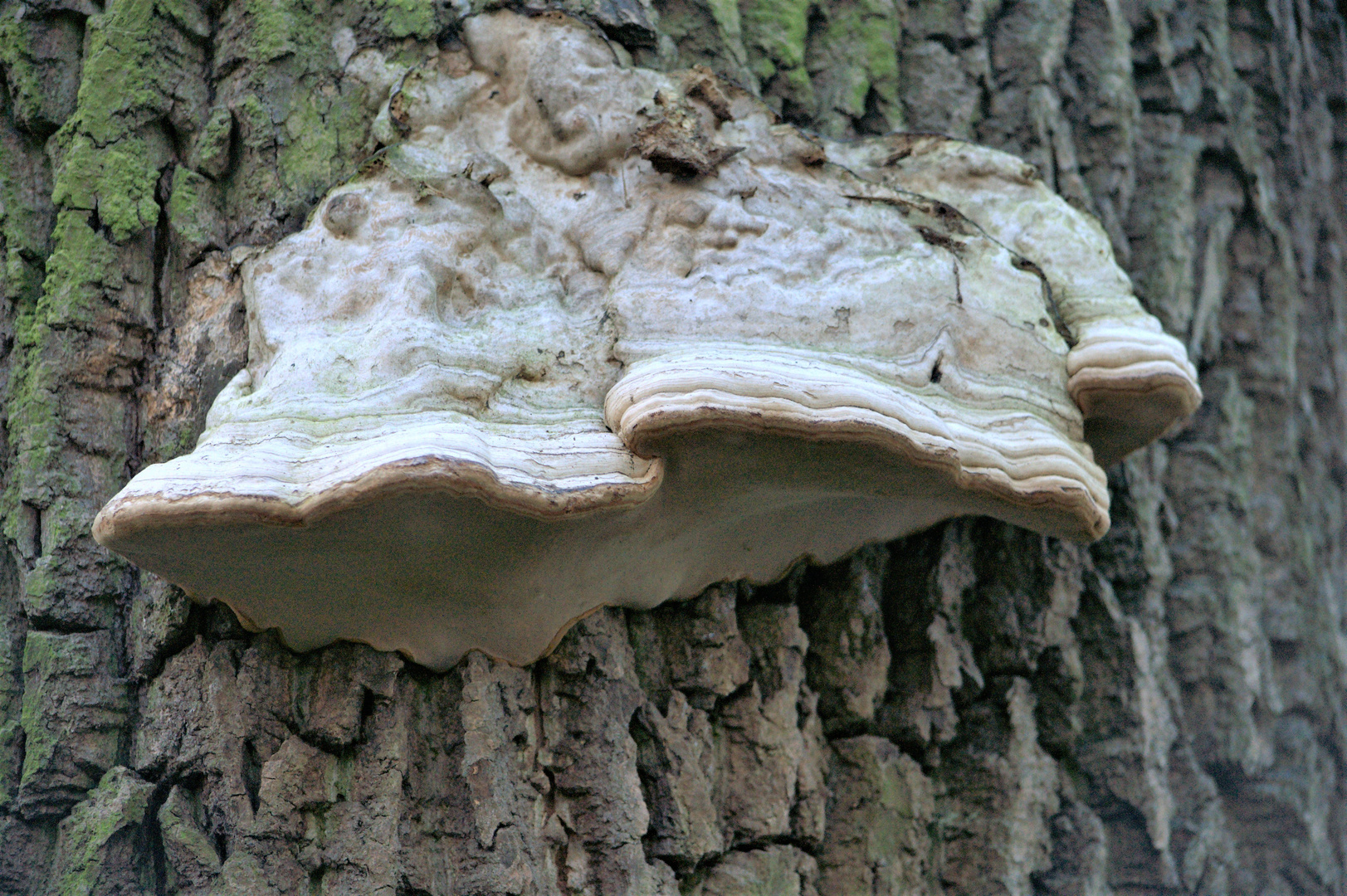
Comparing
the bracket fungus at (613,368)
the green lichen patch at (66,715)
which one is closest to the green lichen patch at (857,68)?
the bracket fungus at (613,368)

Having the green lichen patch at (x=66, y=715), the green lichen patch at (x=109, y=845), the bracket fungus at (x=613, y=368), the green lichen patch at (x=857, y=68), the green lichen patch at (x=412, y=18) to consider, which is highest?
the green lichen patch at (x=857, y=68)

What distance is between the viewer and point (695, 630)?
2551 mm

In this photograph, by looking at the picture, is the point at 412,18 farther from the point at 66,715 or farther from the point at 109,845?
the point at 109,845

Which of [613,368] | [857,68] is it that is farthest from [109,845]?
[857,68]

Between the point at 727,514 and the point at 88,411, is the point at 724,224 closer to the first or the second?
the point at 727,514

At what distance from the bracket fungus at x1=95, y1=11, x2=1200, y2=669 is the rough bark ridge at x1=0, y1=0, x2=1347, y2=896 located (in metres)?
0.23

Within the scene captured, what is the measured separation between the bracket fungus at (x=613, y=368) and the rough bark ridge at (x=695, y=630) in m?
0.23

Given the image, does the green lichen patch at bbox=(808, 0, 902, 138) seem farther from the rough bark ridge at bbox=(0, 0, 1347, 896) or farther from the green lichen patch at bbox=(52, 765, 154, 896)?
the green lichen patch at bbox=(52, 765, 154, 896)

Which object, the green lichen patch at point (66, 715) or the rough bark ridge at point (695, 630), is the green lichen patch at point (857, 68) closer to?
the rough bark ridge at point (695, 630)

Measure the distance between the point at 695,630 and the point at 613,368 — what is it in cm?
77

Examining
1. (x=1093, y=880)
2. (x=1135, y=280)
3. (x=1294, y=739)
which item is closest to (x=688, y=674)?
(x=1093, y=880)

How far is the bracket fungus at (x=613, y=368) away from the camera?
1.83 m

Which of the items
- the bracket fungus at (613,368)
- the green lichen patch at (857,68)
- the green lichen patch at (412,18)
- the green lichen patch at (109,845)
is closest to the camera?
the bracket fungus at (613,368)

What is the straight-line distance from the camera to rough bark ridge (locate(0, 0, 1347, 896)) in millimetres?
2248
